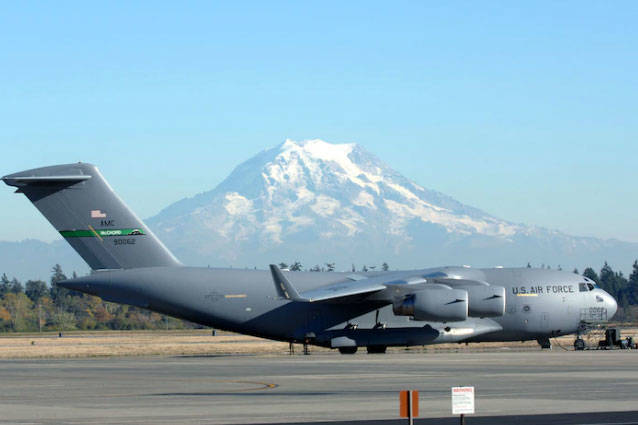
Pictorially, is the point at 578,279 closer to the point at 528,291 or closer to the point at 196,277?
the point at 528,291

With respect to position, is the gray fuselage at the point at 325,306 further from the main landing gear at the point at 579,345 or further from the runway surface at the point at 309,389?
the runway surface at the point at 309,389

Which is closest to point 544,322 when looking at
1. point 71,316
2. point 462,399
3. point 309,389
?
point 309,389

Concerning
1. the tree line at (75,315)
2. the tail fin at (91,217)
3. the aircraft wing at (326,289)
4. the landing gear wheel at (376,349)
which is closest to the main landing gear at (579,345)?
the landing gear wheel at (376,349)

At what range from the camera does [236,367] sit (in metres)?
40.9

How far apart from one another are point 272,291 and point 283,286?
2.97 meters

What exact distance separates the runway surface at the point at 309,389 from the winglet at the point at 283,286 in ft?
12.9

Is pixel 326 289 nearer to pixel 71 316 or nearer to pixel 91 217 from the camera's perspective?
pixel 91 217

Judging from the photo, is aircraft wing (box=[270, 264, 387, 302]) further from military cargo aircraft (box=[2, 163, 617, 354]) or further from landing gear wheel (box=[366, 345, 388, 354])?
landing gear wheel (box=[366, 345, 388, 354])

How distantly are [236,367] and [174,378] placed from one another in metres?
6.69

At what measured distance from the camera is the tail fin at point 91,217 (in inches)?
1937

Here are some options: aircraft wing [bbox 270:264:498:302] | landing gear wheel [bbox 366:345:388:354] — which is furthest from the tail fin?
landing gear wheel [bbox 366:345:388:354]

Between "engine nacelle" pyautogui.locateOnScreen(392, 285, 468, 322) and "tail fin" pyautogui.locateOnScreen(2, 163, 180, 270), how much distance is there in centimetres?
1165

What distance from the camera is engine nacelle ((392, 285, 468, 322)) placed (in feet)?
159

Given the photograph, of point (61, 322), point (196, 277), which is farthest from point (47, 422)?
point (61, 322)
